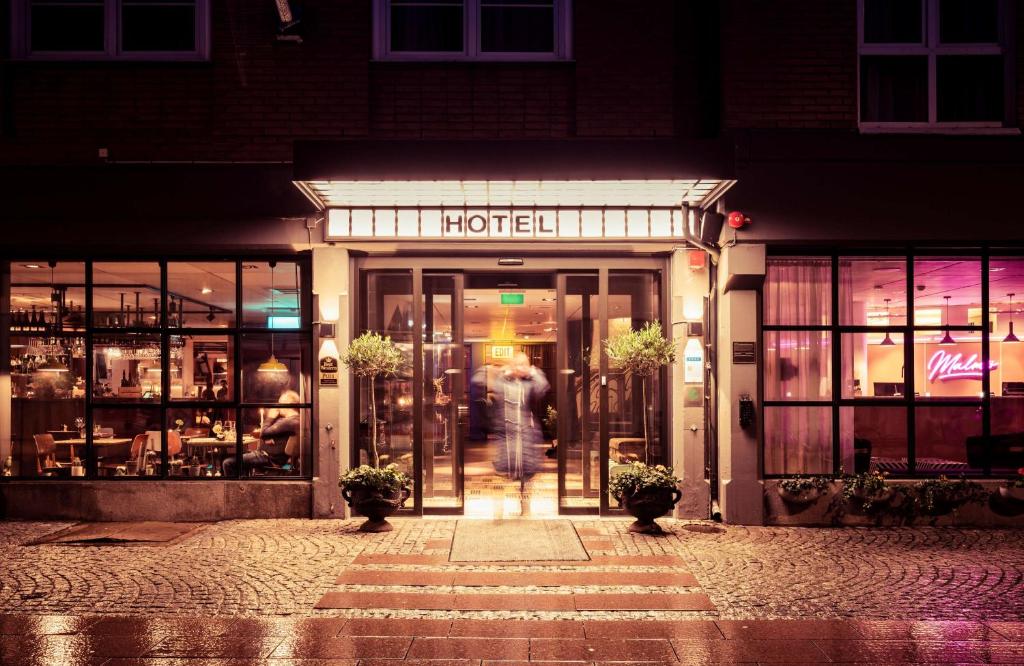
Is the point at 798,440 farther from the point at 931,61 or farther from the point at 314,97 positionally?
the point at 314,97

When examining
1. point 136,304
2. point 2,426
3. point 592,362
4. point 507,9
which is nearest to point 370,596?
point 592,362

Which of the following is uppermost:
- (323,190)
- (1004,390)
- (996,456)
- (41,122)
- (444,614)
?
(41,122)

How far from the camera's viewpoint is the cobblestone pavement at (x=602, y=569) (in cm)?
608

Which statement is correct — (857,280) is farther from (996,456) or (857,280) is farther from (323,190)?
(323,190)

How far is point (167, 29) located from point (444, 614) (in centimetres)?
789

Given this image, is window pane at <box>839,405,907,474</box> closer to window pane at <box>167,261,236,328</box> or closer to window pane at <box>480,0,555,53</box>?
window pane at <box>480,0,555,53</box>

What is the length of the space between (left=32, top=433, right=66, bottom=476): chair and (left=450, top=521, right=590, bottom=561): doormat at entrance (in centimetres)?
516

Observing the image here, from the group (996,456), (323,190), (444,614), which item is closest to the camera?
(444,614)

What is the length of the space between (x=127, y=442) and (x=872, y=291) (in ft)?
30.7

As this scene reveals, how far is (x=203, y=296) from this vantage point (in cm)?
946

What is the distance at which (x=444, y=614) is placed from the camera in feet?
19.7

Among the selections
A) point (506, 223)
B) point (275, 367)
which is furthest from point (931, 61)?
point (275, 367)

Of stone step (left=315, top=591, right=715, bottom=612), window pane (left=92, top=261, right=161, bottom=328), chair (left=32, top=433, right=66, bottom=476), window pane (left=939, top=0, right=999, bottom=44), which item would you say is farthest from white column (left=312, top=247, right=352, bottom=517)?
window pane (left=939, top=0, right=999, bottom=44)

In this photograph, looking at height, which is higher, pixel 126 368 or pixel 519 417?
pixel 126 368
